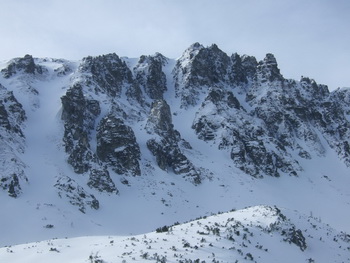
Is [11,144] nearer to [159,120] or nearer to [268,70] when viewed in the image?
[159,120]

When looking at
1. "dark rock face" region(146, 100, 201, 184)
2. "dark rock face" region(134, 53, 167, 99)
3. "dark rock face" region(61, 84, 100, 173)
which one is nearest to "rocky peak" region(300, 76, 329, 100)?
"dark rock face" region(134, 53, 167, 99)

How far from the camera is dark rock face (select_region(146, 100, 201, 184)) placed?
65.6m

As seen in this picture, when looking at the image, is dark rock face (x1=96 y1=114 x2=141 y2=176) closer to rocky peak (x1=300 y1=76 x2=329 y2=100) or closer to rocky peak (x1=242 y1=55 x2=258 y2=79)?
rocky peak (x1=242 y1=55 x2=258 y2=79)

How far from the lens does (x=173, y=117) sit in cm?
9312

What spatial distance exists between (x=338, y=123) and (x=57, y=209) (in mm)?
83814

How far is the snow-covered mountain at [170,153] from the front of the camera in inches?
1625

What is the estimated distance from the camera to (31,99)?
232ft

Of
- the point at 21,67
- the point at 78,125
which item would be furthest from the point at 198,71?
the point at 78,125

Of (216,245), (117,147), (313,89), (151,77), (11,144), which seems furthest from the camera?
(313,89)

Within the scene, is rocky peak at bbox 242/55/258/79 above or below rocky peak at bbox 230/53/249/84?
above

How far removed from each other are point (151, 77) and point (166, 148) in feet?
137

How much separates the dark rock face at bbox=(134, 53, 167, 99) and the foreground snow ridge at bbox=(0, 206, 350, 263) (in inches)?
2979

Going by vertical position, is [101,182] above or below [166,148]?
below

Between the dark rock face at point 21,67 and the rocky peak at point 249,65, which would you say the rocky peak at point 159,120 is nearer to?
the dark rock face at point 21,67
